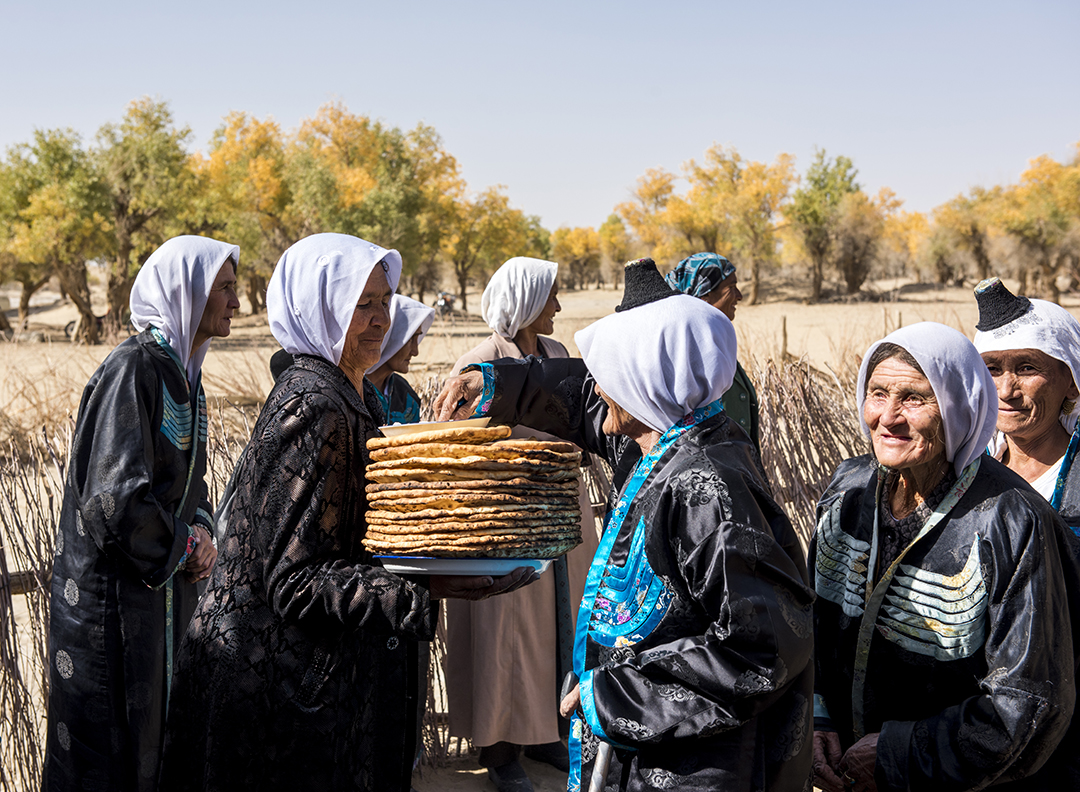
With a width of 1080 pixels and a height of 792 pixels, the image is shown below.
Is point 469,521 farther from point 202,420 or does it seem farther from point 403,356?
point 403,356

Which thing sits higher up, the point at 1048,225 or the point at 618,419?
Answer: the point at 1048,225

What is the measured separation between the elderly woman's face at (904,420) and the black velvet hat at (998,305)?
0.68 m

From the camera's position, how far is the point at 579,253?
91.7 metres

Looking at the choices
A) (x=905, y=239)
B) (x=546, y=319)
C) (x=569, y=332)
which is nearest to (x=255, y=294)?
(x=569, y=332)

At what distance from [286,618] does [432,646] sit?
93.5 inches

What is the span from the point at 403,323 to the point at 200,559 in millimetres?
1584

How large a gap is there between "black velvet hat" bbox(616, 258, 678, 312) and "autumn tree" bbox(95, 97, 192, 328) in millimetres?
27898

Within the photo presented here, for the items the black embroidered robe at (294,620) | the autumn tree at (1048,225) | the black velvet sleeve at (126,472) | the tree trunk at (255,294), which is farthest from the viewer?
the autumn tree at (1048,225)

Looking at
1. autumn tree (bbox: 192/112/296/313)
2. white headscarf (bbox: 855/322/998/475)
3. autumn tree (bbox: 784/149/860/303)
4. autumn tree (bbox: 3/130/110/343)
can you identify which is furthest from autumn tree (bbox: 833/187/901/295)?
white headscarf (bbox: 855/322/998/475)

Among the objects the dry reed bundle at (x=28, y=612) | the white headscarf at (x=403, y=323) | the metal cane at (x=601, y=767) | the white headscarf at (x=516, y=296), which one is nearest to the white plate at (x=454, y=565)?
the metal cane at (x=601, y=767)

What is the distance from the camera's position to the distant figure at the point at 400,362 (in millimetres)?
3916

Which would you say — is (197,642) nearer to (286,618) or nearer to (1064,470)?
(286,618)

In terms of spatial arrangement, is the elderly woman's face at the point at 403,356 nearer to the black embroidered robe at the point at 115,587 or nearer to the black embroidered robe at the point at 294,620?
the black embroidered robe at the point at 115,587

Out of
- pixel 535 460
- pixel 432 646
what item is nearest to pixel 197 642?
pixel 535 460
